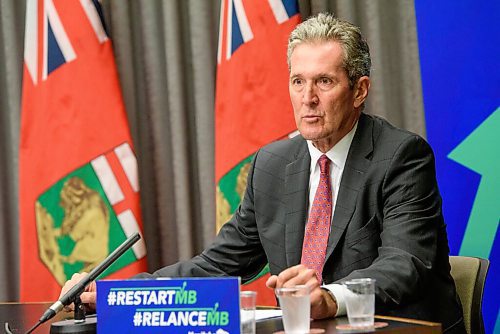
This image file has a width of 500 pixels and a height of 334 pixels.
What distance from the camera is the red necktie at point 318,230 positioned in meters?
2.33

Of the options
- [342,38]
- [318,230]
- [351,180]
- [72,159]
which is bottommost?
[318,230]

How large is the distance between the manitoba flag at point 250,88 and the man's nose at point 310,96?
0.89m

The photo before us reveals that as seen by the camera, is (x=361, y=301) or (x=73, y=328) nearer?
(x=361, y=301)

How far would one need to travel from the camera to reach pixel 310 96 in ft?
7.95

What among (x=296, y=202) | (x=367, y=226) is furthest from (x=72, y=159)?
(x=367, y=226)

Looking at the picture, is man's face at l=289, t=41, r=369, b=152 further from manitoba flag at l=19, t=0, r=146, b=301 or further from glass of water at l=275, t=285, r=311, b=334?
manitoba flag at l=19, t=0, r=146, b=301

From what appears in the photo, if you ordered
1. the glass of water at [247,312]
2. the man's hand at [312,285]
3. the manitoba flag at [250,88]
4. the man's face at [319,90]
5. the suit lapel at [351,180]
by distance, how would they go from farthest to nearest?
the manitoba flag at [250,88], the man's face at [319,90], the suit lapel at [351,180], the man's hand at [312,285], the glass of water at [247,312]

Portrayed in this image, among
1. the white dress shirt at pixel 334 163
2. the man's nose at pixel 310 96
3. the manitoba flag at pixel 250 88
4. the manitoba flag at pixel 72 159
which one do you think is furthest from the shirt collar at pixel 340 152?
the manitoba flag at pixel 72 159

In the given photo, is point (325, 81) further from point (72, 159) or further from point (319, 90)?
point (72, 159)

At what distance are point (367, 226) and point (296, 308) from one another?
0.77 metres

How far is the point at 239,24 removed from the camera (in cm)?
336

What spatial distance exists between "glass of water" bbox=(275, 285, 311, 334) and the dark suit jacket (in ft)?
1.35

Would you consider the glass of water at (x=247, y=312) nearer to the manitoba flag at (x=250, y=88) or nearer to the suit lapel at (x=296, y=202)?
the suit lapel at (x=296, y=202)

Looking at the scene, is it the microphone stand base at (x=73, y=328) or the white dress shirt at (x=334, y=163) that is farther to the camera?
the white dress shirt at (x=334, y=163)
